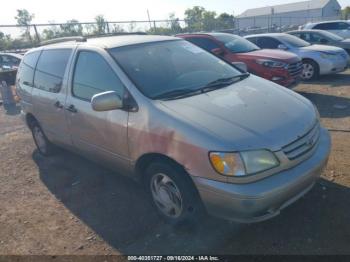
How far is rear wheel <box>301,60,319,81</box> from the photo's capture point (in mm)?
10031

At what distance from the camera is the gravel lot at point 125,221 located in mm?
3082

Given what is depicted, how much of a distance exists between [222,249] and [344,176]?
6.35 ft

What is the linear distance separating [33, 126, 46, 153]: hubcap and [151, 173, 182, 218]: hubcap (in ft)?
9.42

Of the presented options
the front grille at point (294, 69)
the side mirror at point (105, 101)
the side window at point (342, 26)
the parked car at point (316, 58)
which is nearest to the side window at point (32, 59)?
the side mirror at point (105, 101)

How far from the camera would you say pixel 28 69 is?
5395 mm

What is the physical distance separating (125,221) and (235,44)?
6883 mm

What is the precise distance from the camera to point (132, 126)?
333cm

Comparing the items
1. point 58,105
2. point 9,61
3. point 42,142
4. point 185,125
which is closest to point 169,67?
point 185,125

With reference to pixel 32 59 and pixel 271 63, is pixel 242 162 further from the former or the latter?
pixel 271 63

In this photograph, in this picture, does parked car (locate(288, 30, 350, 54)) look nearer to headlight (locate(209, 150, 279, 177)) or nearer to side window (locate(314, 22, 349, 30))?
side window (locate(314, 22, 349, 30))

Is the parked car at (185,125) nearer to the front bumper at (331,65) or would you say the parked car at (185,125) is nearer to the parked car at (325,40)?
the front bumper at (331,65)

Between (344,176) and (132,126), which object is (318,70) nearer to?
(344,176)

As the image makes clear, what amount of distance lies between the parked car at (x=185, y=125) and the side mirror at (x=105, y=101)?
0.04 ft

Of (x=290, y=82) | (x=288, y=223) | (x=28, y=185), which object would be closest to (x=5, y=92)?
(x=28, y=185)
